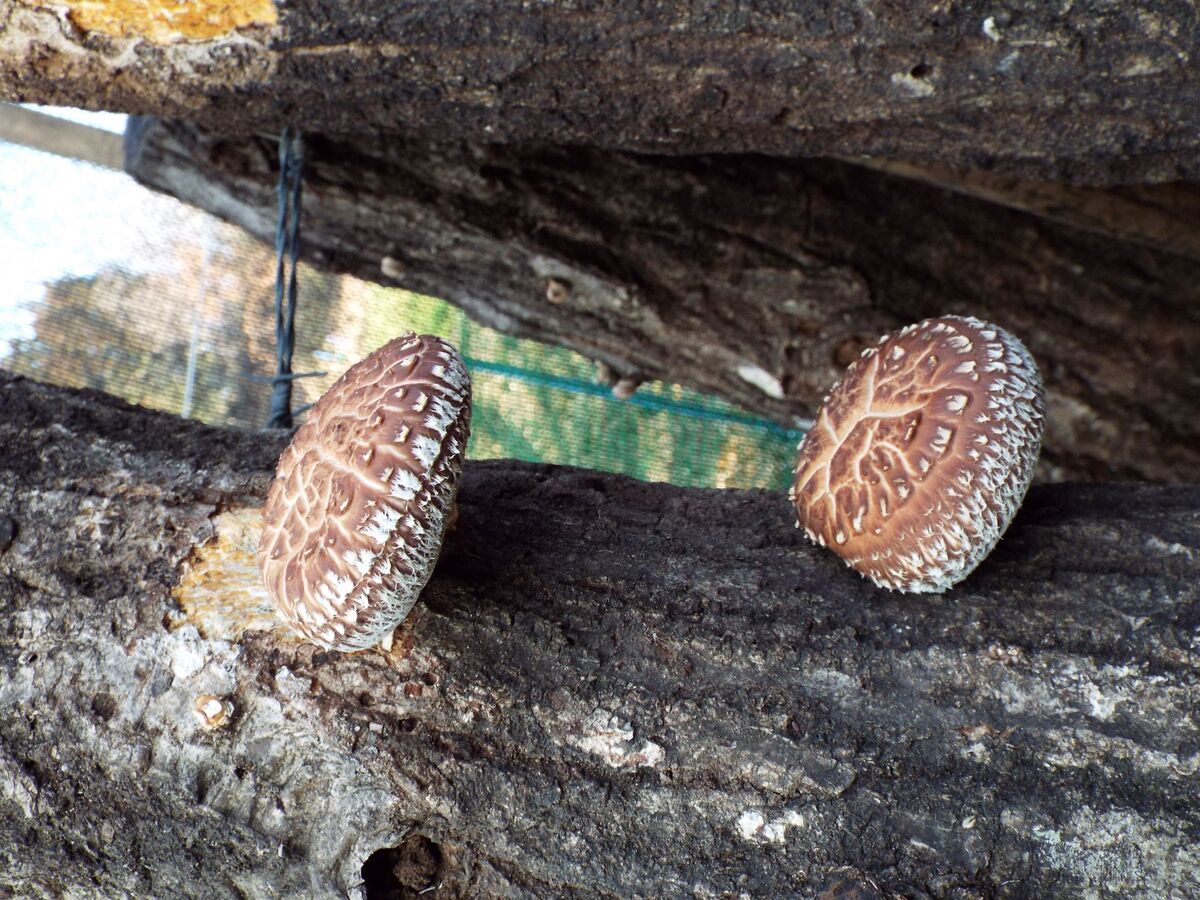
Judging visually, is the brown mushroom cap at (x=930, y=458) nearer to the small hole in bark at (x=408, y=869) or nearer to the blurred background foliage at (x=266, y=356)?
the small hole in bark at (x=408, y=869)

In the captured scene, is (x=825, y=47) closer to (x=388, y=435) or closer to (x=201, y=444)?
(x=388, y=435)

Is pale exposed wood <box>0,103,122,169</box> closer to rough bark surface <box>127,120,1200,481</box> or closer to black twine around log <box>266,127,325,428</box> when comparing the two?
rough bark surface <box>127,120,1200,481</box>

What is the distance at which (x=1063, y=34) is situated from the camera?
2.21m

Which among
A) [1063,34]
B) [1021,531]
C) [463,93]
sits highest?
[1063,34]

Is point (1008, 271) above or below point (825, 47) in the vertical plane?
below

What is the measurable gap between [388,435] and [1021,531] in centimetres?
167

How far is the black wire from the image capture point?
3.13 m

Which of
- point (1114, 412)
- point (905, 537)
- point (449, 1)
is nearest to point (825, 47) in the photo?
point (449, 1)

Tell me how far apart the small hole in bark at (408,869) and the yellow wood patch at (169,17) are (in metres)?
2.22

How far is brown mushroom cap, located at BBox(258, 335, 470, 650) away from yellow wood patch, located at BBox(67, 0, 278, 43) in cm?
118

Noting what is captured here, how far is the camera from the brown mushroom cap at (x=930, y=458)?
2074 mm

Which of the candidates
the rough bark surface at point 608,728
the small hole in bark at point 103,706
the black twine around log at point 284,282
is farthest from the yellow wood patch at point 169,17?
the small hole in bark at point 103,706

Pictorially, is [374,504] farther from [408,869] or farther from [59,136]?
[59,136]

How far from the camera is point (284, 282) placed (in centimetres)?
336
